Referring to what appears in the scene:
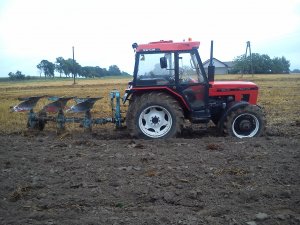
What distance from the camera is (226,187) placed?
522 centimetres

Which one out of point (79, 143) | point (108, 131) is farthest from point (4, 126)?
point (79, 143)

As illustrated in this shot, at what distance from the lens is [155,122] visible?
898 cm

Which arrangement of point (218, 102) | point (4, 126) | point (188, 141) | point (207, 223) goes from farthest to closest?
point (4, 126) < point (218, 102) < point (188, 141) < point (207, 223)

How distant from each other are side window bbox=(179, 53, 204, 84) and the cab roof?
18 centimetres

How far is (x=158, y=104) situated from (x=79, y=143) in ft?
6.65

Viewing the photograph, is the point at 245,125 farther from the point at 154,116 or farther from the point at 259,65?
the point at 259,65

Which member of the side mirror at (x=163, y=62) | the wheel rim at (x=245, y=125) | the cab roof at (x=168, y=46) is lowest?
the wheel rim at (x=245, y=125)

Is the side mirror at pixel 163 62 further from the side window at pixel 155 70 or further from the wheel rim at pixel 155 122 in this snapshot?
the wheel rim at pixel 155 122

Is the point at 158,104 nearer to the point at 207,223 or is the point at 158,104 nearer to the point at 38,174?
the point at 38,174

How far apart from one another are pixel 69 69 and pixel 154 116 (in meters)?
106

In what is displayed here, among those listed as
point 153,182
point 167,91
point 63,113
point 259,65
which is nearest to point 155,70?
point 167,91

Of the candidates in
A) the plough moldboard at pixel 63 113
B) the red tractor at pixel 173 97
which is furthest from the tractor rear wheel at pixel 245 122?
the plough moldboard at pixel 63 113

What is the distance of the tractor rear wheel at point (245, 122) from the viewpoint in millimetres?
8789

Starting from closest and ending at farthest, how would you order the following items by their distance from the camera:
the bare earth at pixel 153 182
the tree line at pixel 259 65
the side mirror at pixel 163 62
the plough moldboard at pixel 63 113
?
1. the bare earth at pixel 153 182
2. the side mirror at pixel 163 62
3. the plough moldboard at pixel 63 113
4. the tree line at pixel 259 65
